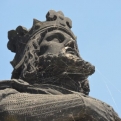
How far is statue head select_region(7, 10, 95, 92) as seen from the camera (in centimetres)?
1060

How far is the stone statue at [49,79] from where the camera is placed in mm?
9125

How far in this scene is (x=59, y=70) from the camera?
10672 millimetres

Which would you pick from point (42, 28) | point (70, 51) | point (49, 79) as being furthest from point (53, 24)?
point (49, 79)

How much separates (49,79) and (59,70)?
0.79ft

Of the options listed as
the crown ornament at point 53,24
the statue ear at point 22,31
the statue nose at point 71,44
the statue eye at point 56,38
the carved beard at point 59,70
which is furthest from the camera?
the statue ear at point 22,31

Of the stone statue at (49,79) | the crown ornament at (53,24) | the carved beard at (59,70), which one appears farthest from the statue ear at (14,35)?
the carved beard at (59,70)

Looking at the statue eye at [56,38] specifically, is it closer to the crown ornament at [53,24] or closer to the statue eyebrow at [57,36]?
the statue eyebrow at [57,36]

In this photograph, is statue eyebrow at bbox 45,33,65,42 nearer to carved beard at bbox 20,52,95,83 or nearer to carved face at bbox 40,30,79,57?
carved face at bbox 40,30,79,57

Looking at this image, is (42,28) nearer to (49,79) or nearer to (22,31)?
(22,31)

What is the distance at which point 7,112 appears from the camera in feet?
30.1

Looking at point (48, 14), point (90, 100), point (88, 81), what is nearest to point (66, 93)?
point (90, 100)

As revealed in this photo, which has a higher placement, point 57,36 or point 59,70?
point 57,36

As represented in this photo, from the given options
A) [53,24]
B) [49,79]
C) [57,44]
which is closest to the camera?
[49,79]

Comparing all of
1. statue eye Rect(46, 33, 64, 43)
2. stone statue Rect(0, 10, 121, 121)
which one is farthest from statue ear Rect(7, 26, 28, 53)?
statue eye Rect(46, 33, 64, 43)
